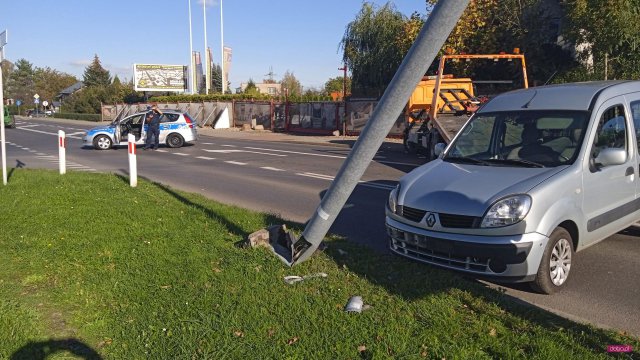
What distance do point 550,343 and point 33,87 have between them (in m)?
139

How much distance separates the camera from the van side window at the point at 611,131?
558cm

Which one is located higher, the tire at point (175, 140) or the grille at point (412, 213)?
the tire at point (175, 140)

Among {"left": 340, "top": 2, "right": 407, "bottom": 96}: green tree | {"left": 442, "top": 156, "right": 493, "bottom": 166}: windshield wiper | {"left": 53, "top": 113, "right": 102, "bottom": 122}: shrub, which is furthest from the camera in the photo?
{"left": 53, "top": 113, "right": 102, "bottom": 122}: shrub

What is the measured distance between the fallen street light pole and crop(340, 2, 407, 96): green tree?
27.2 meters

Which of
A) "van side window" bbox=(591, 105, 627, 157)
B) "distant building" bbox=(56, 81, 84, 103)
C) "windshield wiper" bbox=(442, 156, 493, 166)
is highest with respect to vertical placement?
"distant building" bbox=(56, 81, 84, 103)

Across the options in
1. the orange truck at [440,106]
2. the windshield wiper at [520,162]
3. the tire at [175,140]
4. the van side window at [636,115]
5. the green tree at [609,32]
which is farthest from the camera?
the tire at [175,140]

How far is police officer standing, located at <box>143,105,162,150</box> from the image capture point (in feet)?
72.4

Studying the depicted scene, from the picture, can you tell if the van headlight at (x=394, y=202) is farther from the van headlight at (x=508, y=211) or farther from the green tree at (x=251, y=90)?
the green tree at (x=251, y=90)

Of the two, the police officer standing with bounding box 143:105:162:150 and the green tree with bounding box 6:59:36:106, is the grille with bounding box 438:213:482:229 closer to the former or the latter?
the police officer standing with bounding box 143:105:162:150

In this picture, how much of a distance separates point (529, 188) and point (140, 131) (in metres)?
20.5

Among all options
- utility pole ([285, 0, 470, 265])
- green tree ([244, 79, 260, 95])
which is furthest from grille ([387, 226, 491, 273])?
green tree ([244, 79, 260, 95])

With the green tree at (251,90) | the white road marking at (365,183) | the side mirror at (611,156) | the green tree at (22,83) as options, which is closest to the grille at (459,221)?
the side mirror at (611,156)

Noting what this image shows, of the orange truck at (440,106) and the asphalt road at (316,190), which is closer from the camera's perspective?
the asphalt road at (316,190)

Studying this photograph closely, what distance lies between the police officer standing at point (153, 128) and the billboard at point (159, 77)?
42.4 m
